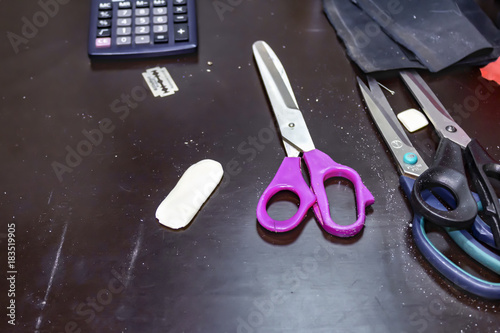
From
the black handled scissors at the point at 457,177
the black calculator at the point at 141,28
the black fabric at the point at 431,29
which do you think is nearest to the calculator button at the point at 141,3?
the black calculator at the point at 141,28

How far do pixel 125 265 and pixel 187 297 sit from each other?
0.07m

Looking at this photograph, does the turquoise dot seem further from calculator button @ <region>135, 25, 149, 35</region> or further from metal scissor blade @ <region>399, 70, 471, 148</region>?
calculator button @ <region>135, 25, 149, 35</region>

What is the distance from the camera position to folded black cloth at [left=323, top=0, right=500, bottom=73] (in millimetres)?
633

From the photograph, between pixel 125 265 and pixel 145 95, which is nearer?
pixel 125 265

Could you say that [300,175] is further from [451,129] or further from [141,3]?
[141,3]

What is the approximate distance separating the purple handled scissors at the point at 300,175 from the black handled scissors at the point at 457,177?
0.20 ft

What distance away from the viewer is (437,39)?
0.65 meters

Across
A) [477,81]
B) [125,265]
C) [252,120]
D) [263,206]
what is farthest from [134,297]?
[477,81]

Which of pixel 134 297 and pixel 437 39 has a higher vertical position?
pixel 437 39

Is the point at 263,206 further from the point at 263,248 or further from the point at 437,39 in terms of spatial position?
the point at 437,39

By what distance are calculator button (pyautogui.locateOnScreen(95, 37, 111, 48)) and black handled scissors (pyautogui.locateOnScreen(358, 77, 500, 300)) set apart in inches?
A: 13.6

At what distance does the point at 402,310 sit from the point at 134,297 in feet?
0.79

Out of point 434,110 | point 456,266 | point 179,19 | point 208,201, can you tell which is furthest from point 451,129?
point 179,19

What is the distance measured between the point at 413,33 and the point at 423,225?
305mm
